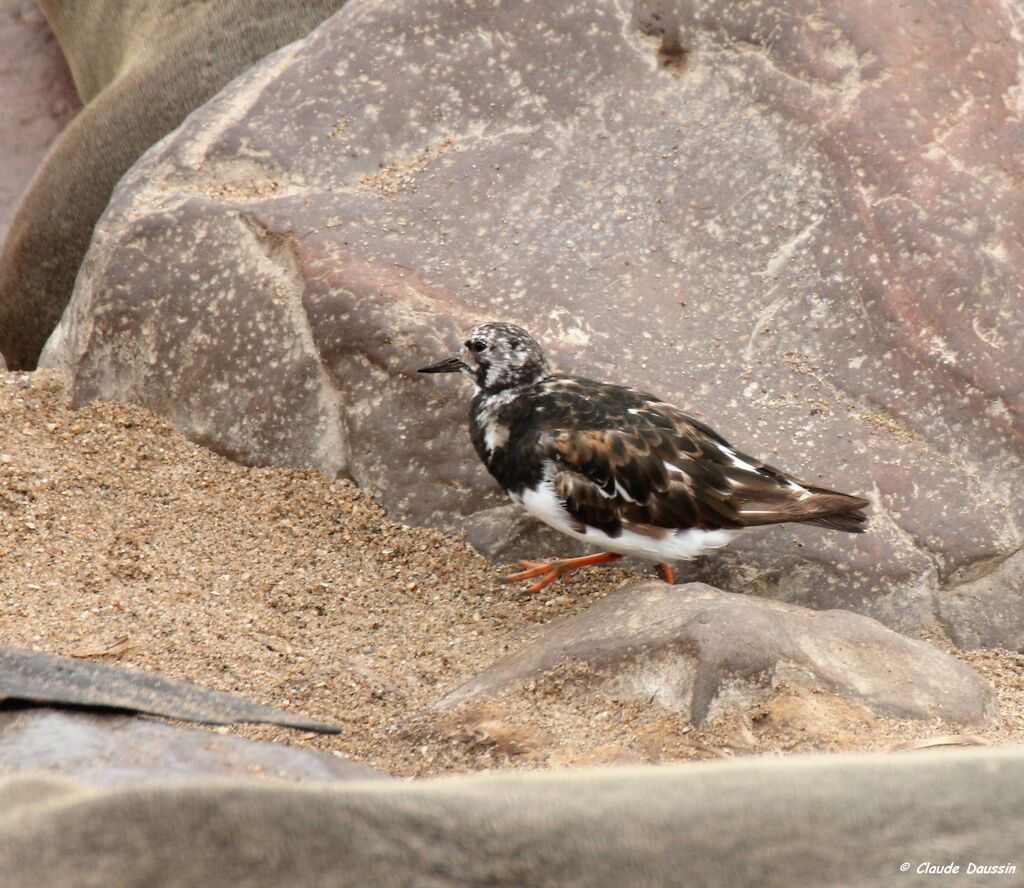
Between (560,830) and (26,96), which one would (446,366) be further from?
(26,96)

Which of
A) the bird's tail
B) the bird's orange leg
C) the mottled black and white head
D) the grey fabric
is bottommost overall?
the bird's orange leg

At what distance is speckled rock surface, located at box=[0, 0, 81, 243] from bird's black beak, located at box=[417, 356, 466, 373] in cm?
479

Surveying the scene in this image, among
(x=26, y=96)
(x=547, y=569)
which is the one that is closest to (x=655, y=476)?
(x=547, y=569)

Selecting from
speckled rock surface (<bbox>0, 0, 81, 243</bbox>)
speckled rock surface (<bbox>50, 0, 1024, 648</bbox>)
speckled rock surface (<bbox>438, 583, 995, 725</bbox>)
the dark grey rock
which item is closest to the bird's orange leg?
speckled rock surface (<bbox>50, 0, 1024, 648</bbox>)

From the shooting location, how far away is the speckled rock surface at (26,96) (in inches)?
321

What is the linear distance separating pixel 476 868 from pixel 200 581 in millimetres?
3019

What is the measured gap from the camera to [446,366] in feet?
14.7

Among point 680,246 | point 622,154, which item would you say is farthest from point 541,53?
point 680,246

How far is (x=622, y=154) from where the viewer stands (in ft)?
16.0

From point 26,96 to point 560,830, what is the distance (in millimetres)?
8185

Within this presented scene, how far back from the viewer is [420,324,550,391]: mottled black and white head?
432cm

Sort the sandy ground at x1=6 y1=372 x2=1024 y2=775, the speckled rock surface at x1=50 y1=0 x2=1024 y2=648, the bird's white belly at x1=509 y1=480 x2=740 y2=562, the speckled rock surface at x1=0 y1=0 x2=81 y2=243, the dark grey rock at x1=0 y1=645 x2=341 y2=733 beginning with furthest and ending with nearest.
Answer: the speckled rock surface at x1=0 y1=0 x2=81 y2=243 < the speckled rock surface at x1=50 y1=0 x2=1024 y2=648 < the bird's white belly at x1=509 y1=480 x2=740 y2=562 < the sandy ground at x1=6 y1=372 x2=1024 y2=775 < the dark grey rock at x1=0 y1=645 x2=341 y2=733

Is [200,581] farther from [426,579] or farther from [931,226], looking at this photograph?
[931,226]

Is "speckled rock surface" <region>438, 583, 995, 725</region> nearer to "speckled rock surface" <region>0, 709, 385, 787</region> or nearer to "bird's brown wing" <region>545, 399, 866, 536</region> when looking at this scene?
"bird's brown wing" <region>545, 399, 866, 536</region>
